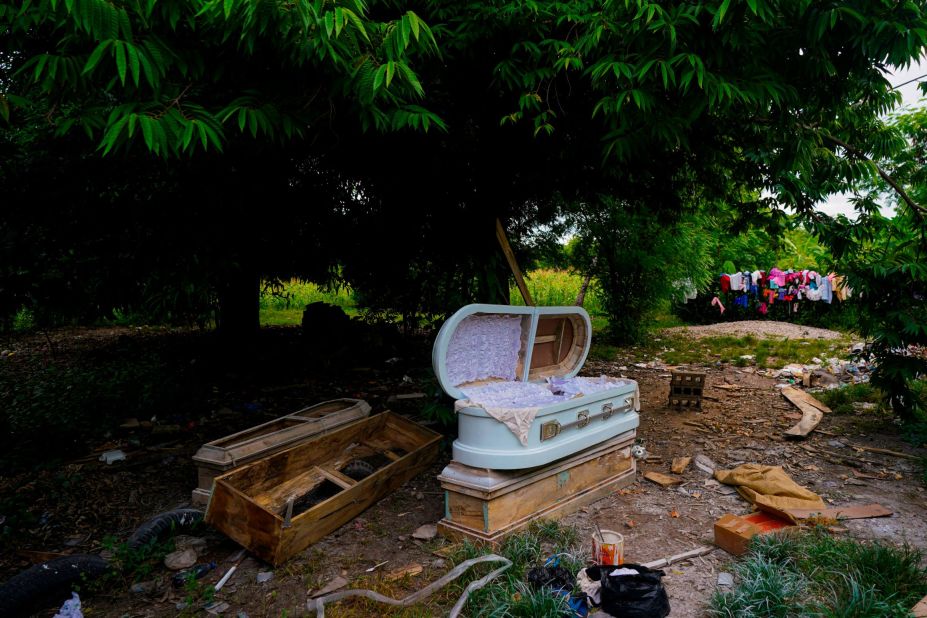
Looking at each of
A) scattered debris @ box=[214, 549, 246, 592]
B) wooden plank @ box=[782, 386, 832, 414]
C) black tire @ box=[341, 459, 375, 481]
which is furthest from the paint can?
wooden plank @ box=[782, 386, 832, 414]

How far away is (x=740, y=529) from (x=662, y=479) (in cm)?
128

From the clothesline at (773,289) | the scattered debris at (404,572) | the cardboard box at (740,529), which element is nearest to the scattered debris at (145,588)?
the scattered debris at (404,572)

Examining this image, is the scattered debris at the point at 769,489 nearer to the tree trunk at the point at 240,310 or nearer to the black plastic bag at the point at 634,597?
the black plastic bag at the point at 634,597

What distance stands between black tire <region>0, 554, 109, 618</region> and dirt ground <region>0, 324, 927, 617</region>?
0.53ft

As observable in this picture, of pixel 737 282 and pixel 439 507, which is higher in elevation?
pixel 737 282

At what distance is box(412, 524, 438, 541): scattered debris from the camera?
149 inches

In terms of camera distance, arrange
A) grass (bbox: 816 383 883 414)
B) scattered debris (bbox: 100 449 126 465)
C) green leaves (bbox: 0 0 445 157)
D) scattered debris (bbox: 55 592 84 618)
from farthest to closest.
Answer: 1. grass (bbox: 816 383 883 414)
2. scattered debris (bbox: 100 449 126 465)
3. scattered debris (bbox: 55 592 84 618)
4. green leaves (bbox: 0 0 445 157)

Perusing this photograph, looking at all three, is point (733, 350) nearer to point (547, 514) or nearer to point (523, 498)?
point (547, 514)

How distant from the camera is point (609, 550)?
321cm

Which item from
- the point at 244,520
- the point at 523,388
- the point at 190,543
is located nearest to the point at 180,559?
the point at 190,543

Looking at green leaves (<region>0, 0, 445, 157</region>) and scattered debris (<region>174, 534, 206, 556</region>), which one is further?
scattered debris (<region>174, 534, 206, 556</region>)

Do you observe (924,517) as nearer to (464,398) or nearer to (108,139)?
(464,398)

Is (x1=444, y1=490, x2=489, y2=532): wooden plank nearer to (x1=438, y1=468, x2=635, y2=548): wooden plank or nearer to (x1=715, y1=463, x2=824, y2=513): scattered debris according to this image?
(x1=438, y1=468, x2=635, y2=548): wooden plank

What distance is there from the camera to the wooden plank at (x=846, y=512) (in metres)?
3.81
